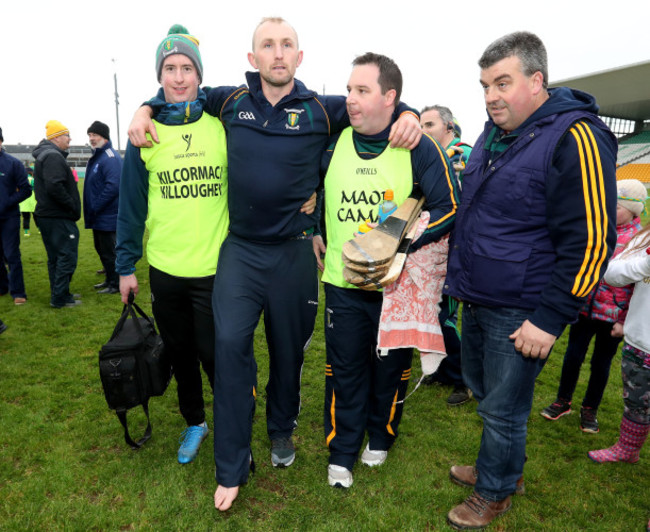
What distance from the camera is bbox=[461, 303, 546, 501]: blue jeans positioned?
7.59 ft

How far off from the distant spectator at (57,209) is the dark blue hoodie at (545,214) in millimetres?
5972

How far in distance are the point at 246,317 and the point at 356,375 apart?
78cm

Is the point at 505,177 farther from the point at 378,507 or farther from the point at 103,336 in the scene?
the point at 103,336

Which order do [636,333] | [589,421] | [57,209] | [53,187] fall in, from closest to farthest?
[636,333] < [589,421] < [53,187] < [57,209]

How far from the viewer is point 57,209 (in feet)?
21.1

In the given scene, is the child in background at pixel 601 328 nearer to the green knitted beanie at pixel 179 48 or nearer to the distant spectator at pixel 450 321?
the distant spectator at pixel 450 321

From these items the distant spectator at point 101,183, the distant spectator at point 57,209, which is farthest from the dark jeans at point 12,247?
the distant spectator at point 101,183

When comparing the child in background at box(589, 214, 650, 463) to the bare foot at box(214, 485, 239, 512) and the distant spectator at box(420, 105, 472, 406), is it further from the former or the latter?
the bare foot at box(214, 485, 239, 512)

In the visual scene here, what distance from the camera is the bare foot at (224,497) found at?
8.47 ft

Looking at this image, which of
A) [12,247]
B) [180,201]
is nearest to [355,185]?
[180,201]

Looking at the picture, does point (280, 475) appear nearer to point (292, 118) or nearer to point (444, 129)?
point (292, 118)

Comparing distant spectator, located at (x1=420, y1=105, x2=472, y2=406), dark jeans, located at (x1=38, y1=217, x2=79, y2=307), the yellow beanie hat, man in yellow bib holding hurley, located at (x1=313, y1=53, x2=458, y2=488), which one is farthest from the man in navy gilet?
the yellow beanie hat

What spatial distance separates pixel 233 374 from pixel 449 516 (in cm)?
149

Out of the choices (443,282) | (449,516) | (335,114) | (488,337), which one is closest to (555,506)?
(449,516)
